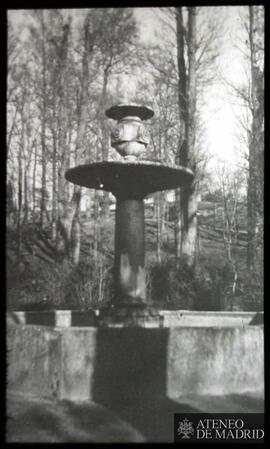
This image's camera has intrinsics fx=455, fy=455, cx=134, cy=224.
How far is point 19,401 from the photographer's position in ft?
21.1

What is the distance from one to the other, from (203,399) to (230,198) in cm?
1478

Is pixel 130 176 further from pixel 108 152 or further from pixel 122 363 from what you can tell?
pixel 108 152

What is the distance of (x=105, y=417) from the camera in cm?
586

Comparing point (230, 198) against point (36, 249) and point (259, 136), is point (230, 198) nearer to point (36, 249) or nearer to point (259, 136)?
point (259, 136)

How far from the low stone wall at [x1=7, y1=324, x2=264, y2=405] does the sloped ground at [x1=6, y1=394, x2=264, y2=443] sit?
17 centimetres

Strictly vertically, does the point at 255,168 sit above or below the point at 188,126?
below

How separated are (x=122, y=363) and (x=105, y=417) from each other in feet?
2.85

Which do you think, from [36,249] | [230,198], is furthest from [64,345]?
[36,249]

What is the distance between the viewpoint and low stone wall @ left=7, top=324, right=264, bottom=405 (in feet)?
21.3

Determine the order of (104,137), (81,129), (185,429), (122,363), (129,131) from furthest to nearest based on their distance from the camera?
(104,137) → (81,129) → (129,131) → (122,363) → (185,429)

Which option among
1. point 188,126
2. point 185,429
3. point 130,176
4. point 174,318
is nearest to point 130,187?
point 130,176

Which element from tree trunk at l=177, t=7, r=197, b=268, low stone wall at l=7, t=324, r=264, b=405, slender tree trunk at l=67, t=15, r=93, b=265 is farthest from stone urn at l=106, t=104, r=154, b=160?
slender tree trunk at l=67, t=15, r=93, b=265

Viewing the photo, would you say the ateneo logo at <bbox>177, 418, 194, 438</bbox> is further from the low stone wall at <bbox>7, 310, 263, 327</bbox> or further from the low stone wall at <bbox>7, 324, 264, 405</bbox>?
the low stone wall at <bbox>7, 310, 263, 327</bbox>
